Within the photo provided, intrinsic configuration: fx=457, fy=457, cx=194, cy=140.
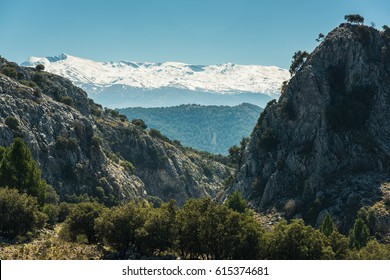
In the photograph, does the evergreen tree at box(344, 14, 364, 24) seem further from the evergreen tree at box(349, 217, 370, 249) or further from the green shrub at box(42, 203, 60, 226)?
the green shrub at box(42, 203, 60, 226)

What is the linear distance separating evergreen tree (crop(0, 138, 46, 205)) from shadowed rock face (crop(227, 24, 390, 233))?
73.8 metres

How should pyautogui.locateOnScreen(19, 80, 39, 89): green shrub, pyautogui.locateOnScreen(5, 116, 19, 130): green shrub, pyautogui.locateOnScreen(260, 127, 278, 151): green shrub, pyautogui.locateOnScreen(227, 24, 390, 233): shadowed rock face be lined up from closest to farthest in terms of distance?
pyautogui.locateOnScreen(227, 24, 390, 233): shadowed rock face, pyautogui.locateOnScreen(5, 116, 19, 130): green shrub, pyautogui.locateOnScreen(260, 127, 278, 151): green shrub, pyautogui.locateOnScreen(19, 80, 39, 89): green shrub

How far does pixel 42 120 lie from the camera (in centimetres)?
17038

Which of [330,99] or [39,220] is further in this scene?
[330,99]

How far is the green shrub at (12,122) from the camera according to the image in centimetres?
15125

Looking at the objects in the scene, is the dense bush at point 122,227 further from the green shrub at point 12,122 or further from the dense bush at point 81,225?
the green shrub at point 12,122

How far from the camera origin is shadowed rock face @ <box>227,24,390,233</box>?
132m

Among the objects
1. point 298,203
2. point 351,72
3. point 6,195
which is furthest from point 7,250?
point 351,72

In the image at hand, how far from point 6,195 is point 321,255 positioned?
164ft

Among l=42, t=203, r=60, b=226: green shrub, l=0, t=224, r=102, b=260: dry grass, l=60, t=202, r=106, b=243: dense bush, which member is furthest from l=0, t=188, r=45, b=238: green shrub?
l=42, t=203, r=60, b=226: green shrub

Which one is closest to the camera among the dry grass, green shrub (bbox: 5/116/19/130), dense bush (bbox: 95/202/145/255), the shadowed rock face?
the dry grass

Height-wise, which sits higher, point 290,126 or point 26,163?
point 290,126

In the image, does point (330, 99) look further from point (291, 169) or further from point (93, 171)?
point (93, 171)

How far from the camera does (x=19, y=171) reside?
95.6 meters
